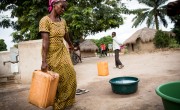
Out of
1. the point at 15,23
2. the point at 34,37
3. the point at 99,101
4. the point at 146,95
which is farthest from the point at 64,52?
the point at 15,23

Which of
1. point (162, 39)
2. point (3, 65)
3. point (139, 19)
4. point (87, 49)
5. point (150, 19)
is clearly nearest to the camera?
point (3, 65)

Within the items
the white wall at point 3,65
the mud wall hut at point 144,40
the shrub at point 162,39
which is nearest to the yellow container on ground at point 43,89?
the white wall at point 3,65

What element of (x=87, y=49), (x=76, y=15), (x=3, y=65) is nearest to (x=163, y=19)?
(x=87, y=49)

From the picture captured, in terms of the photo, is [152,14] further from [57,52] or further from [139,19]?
[57,52]

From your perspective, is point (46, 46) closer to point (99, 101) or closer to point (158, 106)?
point (99, 101)

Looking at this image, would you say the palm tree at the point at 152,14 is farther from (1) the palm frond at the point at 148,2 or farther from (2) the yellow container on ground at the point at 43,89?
(2) the yellow container on ground at the point at 43,89

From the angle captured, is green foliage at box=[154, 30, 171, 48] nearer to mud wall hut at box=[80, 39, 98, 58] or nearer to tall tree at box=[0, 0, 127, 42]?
tall tree at box=[0, 0, 127, 42]

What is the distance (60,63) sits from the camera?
11.0 feet

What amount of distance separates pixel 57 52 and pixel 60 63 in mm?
185

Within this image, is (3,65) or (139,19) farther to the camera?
(139,19)

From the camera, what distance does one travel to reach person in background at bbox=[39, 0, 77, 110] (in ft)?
10.6

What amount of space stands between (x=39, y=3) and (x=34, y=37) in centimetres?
215

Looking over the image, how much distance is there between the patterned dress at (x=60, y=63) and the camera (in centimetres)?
332

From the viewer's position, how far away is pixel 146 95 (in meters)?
4.30
